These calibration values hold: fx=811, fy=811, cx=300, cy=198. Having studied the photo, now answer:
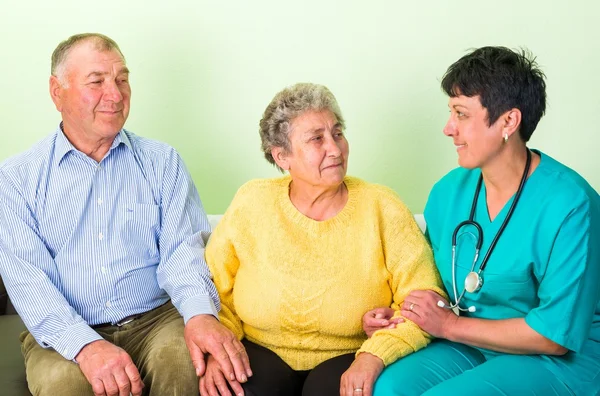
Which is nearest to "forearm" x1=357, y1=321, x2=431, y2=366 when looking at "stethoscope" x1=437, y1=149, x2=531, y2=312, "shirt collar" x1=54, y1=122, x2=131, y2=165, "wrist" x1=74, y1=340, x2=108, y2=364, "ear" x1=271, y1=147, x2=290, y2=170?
"stethoscope" x1=437, y1=149, x2=531, y2=312

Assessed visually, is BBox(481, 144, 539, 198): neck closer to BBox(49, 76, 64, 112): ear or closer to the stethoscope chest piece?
the stethoscope chest piece

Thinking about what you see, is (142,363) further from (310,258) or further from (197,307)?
(310,258)

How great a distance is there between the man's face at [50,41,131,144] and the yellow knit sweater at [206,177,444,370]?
1.60 ft

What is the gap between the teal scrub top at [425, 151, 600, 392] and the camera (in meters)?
2.04

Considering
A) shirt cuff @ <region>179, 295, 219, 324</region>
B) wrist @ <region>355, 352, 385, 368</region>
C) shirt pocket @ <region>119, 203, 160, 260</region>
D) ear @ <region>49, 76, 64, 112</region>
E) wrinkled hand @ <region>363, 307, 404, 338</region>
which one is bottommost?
wrist @ <region>355, 352, 385, 368</region>

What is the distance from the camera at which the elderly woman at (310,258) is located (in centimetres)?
232

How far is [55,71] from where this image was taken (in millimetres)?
2533

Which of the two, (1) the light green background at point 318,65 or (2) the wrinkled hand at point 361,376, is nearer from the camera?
(2) the wrinkled hand at point 361,376

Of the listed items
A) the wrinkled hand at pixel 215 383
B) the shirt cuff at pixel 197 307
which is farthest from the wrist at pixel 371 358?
the shirt cuff at pixel 197 307

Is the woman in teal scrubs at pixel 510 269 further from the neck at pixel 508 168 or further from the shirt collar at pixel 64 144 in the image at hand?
the shirt collar at pixel 64 144

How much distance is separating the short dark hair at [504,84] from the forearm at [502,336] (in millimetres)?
517

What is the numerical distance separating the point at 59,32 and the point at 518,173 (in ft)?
5.96

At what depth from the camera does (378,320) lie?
228 cm

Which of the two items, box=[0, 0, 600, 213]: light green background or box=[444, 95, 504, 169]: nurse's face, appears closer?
box=[444, 95, 504, 169]: nurse's face
